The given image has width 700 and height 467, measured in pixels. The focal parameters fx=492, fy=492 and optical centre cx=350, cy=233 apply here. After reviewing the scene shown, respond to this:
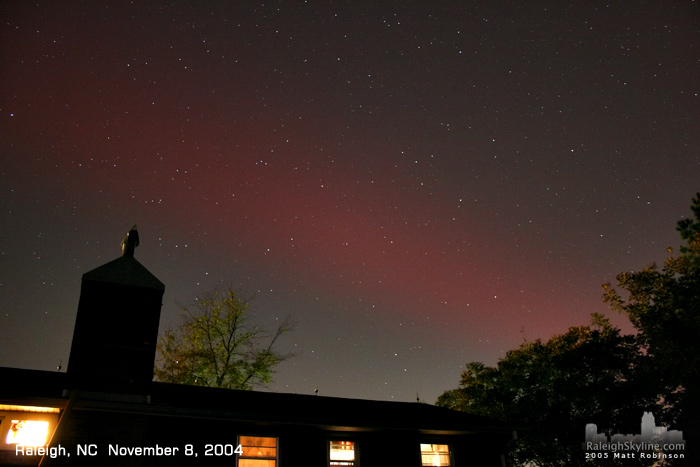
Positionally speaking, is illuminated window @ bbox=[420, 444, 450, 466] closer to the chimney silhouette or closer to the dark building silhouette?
the dark building silhouette

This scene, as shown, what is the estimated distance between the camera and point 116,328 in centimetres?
1370

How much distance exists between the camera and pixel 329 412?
1570 cm

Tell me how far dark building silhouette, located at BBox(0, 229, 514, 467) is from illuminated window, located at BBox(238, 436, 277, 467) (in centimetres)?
3

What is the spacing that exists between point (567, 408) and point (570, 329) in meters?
5.36

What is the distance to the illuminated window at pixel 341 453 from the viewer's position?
1489cm

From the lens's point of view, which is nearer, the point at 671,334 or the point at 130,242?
the point at 130,242

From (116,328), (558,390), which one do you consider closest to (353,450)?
(116,328)

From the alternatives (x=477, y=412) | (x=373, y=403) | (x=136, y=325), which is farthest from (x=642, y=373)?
(x=136, y=325)

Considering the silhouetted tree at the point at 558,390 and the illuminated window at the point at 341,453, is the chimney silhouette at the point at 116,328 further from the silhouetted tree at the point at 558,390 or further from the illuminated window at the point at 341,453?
the silhouetted tree at the point at 558,390

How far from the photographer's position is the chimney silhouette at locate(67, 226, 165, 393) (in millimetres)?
12930

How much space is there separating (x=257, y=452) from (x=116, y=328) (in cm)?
528

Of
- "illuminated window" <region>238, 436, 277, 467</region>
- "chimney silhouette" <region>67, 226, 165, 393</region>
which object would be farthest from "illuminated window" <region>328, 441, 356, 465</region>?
"chimney silhouette" <region>67, 226, 165, 393</region>

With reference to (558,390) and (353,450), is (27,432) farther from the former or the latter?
(558,390)

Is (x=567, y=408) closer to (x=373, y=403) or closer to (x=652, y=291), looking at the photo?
(x=652, y=291)
